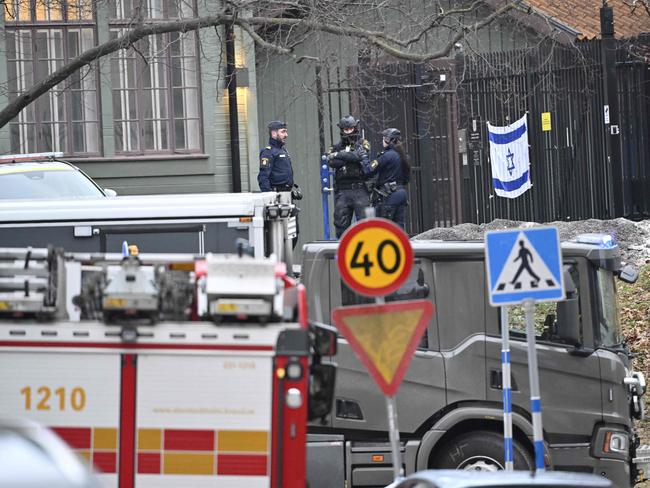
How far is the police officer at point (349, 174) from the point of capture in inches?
771

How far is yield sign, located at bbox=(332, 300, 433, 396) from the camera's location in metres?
9.89

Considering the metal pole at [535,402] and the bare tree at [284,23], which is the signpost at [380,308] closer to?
the metal pole at [535,402]

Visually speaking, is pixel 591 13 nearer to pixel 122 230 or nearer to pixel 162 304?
pixel 122 230

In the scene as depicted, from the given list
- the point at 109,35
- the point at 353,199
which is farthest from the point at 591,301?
the point at 109,35

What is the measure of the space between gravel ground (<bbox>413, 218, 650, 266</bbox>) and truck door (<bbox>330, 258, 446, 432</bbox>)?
952 cm

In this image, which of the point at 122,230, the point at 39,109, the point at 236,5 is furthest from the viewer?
the point at 39,109

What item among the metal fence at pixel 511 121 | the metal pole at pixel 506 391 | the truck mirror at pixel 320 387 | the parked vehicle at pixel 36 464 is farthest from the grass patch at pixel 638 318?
the parked vehicle at pixel 36 464

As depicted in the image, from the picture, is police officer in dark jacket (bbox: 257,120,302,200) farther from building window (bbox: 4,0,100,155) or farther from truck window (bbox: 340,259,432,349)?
truck window (bbox: 340,259,432,349)

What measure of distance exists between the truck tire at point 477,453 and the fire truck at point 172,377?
3.31 metres

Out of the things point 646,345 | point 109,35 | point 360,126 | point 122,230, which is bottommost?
point 646,345

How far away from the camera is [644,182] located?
22.6m

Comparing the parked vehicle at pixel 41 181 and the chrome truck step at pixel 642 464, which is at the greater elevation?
the parked vehicle at pixel 41 181

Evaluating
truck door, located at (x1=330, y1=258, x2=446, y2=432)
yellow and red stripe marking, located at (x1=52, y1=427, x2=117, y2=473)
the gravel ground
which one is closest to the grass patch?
the gravel ground

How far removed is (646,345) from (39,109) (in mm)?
11257
